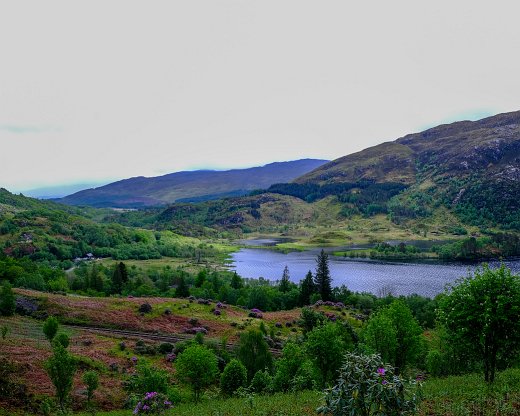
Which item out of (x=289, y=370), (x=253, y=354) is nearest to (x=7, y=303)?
(x=253, y=354)

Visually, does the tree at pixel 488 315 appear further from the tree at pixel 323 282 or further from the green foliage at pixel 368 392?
the tree at pixel 323 282

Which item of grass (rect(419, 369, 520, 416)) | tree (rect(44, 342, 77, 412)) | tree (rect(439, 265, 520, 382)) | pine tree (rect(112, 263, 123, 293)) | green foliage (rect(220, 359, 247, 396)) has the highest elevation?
tree (rect(439, 265, 520, 382))

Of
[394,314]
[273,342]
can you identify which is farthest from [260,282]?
[394,314]

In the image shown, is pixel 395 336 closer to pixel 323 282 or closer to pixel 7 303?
pixel 7 303

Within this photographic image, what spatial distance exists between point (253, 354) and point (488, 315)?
36.8m

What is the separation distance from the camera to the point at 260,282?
168 meters

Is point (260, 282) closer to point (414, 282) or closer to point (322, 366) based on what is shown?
point (414, 282)

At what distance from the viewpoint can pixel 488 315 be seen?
82.6 ft

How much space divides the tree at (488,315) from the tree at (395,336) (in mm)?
17709

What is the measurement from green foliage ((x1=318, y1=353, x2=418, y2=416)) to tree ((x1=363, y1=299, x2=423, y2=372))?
3536cm

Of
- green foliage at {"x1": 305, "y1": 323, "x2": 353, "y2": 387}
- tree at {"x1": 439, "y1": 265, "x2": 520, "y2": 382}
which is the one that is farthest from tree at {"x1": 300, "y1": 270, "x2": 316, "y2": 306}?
tree at {"x1": 439, "y1": 265, "x2": 520, "y2": 382}

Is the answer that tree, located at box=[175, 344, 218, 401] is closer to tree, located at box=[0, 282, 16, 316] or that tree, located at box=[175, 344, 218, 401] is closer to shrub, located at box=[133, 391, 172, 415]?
shrub, located at box=[133, 391, 172, 415]

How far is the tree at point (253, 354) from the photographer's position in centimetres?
5544

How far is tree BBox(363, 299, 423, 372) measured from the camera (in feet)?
151
